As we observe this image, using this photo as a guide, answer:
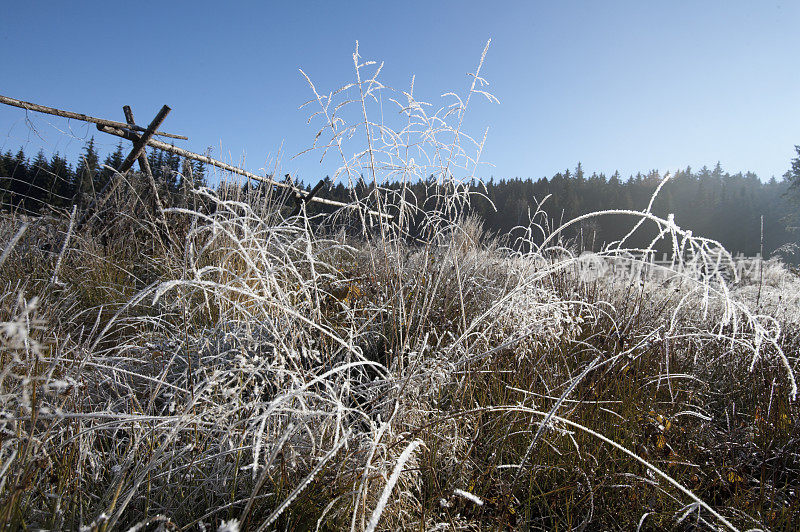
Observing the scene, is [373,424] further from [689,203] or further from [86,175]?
[689,203]

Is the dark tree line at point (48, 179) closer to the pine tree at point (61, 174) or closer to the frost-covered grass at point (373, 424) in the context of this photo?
the pine tree at point (61, 174)

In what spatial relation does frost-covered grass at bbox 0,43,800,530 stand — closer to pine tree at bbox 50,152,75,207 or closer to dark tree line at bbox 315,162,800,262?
pine tree at bbox 50,152,75,207

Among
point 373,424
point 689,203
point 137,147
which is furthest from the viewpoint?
point 689,203

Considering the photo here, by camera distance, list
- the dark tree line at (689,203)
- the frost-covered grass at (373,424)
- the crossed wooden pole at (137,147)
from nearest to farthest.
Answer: the frost-covered grass at (373,424)
the crossed wooden pole at (137,147)
the dark tree line at (689,203)

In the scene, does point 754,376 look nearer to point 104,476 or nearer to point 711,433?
point 711,433

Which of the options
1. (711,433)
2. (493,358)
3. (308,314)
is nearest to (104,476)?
(308,314)

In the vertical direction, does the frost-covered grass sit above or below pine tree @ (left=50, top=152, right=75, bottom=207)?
below

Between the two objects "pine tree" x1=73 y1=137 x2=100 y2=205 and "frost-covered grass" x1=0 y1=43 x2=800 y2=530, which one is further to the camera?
"pine tree" x1=73 y1=137 x2=100 y2=205

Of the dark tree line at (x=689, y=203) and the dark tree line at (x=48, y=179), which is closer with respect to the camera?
the dark tree line at (x=48, y=179)

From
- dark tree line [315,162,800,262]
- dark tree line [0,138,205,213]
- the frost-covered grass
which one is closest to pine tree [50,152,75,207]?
dark tree line [0,138,205,213]

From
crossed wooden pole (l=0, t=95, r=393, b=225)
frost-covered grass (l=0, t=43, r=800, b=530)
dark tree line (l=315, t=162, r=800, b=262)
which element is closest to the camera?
frost-covered grass (l=0, t=43, r=800, b=530)

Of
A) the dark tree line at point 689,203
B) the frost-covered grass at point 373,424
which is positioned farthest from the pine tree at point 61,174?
the dark tree line at point 689,203

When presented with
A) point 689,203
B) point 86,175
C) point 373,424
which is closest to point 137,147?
point 86,175

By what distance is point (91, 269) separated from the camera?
9.58 ft
